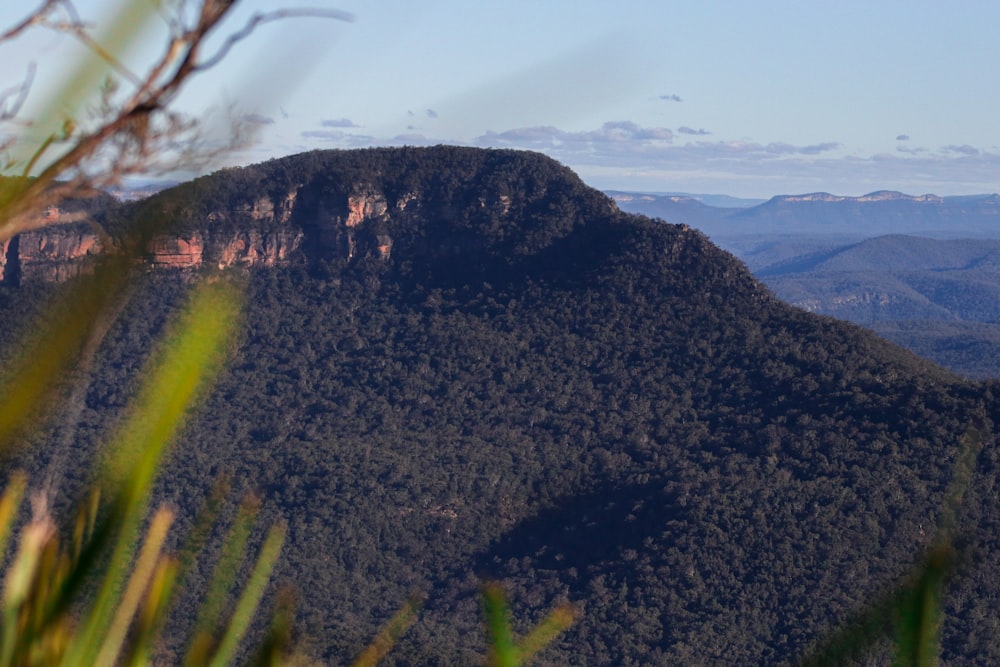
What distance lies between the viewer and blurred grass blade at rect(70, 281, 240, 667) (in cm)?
147

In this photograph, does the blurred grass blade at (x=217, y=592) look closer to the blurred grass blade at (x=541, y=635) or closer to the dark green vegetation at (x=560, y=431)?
the blurred grass blade at (x=541, y=635)

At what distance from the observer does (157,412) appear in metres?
1.48

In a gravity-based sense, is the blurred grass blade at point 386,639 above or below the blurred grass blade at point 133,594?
below

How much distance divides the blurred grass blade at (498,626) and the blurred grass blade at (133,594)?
60 cm

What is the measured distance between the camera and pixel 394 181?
175ft

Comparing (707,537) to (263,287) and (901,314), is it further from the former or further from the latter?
(901,314)

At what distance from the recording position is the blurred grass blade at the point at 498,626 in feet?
4.69

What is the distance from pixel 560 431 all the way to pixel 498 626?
38726 mm

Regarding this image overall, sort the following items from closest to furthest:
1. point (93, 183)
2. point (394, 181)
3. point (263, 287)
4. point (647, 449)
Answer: point (93, 183)
point (647, 449)
point (263, 287)
point (394, 181)

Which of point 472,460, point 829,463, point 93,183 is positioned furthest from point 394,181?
point 93,183

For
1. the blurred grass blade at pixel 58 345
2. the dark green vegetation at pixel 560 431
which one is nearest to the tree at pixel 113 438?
the blurred grass blade at pixel 58 345

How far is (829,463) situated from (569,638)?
9.48 m

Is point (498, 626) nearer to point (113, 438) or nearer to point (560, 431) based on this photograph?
point (113, 438)

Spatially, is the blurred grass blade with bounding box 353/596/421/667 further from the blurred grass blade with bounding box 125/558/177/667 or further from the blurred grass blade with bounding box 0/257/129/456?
the blurred grass blade with bounding box 0/257/129/456
